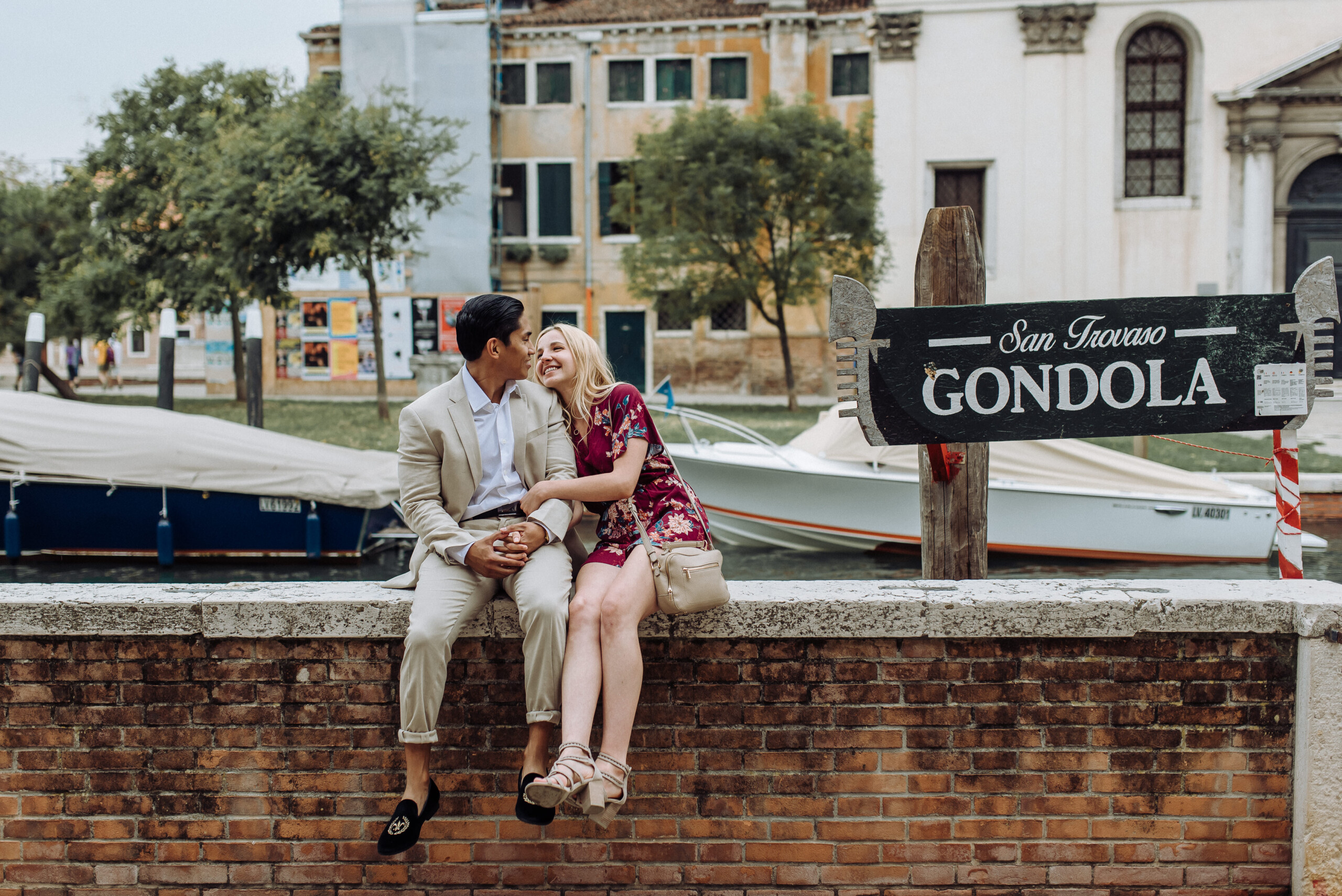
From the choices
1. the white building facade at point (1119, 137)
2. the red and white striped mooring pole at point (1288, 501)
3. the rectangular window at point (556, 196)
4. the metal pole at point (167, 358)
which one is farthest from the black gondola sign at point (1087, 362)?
the rectangular window at point (556, 196)

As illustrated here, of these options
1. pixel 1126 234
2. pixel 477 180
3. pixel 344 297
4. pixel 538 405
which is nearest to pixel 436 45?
pixel 477 180

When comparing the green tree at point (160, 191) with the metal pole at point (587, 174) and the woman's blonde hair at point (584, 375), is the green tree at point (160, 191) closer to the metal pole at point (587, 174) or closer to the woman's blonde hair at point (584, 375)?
the metal pole at point (587, 174)

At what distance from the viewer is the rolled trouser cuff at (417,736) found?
3088 mm

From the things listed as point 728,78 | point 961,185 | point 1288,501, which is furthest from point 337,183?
point 1288,501

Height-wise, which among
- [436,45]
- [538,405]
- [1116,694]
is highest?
[436,45]

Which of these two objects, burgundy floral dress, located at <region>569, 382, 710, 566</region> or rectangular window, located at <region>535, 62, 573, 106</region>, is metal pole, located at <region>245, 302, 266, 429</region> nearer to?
burgundy floral dress, located at <region>569, 382, 710, 566</region>

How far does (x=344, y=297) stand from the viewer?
29516 mm

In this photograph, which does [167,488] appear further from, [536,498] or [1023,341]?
[1023,341]

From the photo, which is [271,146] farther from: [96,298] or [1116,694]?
[1116,694]

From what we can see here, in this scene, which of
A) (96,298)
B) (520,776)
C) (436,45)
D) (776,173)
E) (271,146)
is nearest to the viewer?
(520,776)

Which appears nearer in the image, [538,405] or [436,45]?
[538,405]

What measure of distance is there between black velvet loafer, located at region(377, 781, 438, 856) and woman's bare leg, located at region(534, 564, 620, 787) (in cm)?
45

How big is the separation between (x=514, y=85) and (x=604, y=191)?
155 inches

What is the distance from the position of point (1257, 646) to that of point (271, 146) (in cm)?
2017
